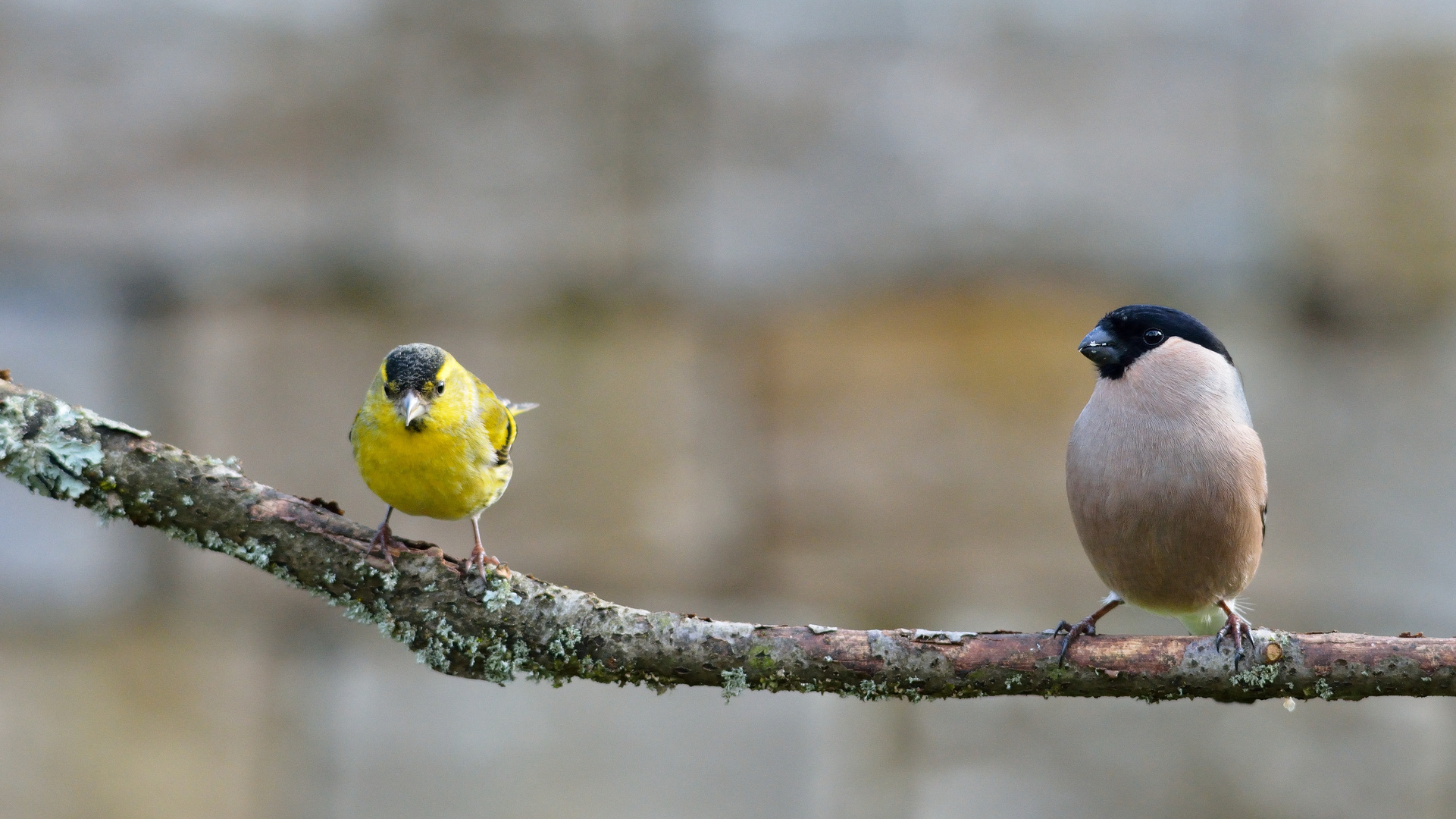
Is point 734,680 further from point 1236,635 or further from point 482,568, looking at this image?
point 1236,635

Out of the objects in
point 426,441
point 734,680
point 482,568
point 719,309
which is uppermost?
point 719,309

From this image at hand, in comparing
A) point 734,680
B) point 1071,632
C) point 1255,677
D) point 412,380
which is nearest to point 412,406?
point 412,380

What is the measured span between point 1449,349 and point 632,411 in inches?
102

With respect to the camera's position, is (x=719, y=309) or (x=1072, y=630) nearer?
(x=1072, y=630)

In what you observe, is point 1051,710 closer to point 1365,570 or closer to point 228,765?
point 1365,570

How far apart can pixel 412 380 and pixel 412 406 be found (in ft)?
0.19

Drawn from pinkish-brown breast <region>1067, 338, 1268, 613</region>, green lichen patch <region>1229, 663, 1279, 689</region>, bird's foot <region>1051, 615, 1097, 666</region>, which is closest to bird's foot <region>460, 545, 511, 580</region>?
bird's foot <region>1051, 615, 1097, 666</region>

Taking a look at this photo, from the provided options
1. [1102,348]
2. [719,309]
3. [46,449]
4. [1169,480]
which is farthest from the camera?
[719,309]

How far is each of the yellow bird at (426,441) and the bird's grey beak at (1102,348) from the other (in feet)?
3.13

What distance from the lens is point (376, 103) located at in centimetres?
330

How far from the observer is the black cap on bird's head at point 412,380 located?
66.0 inches

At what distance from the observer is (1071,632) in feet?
4.56

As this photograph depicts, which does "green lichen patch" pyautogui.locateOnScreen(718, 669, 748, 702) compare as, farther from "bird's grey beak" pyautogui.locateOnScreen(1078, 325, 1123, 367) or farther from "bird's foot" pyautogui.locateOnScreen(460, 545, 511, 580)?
"bird's grey beak" pyautogui.locateOnScreen(1078, 325, 1123, 367)

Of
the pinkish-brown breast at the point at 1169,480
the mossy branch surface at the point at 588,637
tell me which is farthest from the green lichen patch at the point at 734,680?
the pinkish-brown breast at the point at 1169,480
